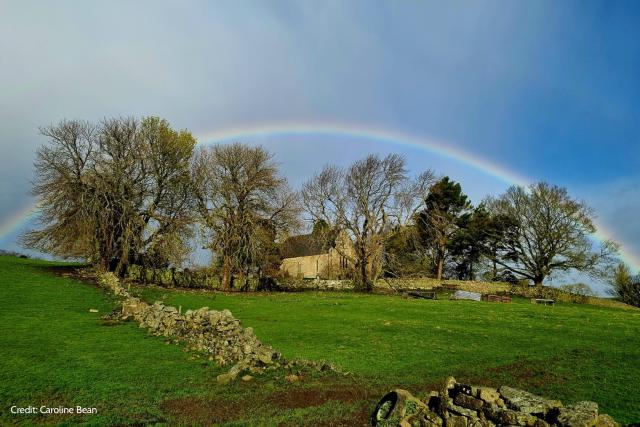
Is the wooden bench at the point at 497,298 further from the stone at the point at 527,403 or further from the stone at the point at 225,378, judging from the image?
→ the stone at the point at 527,403

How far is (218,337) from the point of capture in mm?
15508

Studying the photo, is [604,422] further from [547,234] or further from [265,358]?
[547,234]

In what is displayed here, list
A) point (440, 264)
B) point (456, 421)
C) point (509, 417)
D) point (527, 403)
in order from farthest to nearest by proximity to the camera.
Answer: point (440, 264) → point (456, 421) → point (527, 403) → point (509, 417)

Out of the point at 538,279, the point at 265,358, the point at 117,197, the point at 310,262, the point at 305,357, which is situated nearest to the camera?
the point at 265,358

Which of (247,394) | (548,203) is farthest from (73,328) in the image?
(548,203)

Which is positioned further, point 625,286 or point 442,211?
point 442,211

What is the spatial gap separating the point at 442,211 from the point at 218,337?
56701mm

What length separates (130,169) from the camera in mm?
39938

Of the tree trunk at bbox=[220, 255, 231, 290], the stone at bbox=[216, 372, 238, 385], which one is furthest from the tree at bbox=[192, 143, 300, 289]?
the stone at bbox=[216, 372, 238, 385]

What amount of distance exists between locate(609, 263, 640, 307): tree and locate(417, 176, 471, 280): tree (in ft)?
68.1

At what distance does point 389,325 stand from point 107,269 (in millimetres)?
28831

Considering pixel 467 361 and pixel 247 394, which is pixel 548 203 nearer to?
pixel 467 361

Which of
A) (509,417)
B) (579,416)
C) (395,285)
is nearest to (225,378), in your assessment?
(509,417)

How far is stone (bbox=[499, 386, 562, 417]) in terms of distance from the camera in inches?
289
